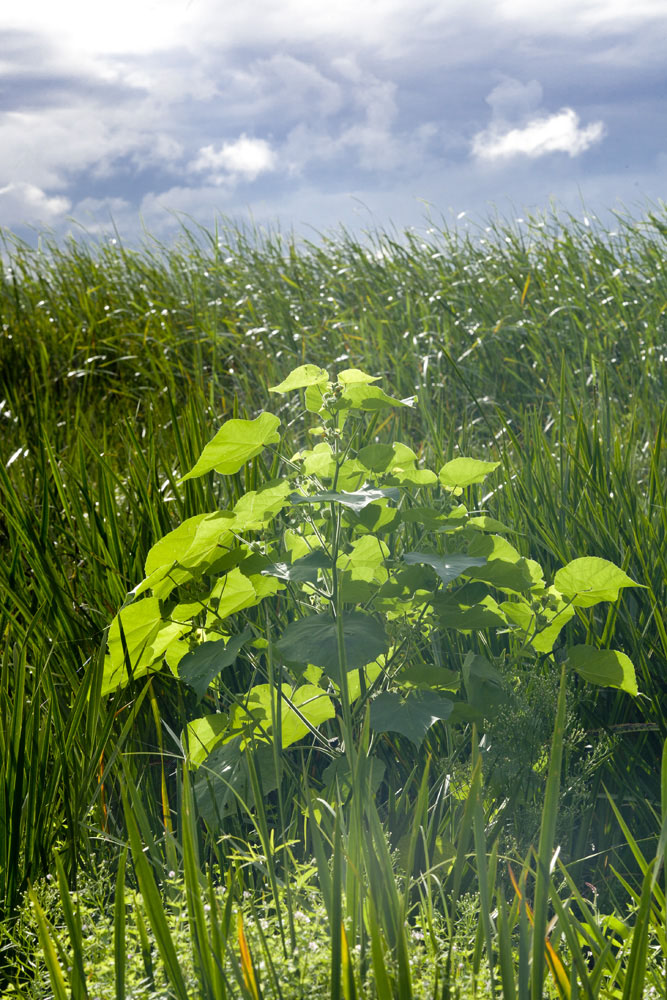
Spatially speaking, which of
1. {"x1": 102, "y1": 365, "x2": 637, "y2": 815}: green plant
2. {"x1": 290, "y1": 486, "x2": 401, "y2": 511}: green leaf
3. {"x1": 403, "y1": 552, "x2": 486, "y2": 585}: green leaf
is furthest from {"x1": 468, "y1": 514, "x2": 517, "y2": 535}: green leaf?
{"x1": 290, "y1": 486, "x2": 401, "y2": 511}: green leaf

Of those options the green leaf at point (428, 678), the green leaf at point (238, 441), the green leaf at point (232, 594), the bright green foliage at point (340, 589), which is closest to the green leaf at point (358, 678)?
the bright green foliage at point (340, 589)

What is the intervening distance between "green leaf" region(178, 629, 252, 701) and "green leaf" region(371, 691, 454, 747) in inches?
9.4

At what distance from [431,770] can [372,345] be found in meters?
3.15

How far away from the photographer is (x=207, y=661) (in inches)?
50.2

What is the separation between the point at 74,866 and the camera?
1.29 meters

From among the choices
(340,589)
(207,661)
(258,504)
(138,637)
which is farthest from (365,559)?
(138,637)

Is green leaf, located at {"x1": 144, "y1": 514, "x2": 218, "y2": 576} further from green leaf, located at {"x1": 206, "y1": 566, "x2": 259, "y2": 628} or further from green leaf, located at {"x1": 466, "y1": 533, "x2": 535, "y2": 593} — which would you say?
green leaf, located at {"x1": 466, "y1": 533, "x2": 535, "y2": 593}

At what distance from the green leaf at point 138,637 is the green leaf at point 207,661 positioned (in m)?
0.08

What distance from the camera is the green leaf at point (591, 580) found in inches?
50.8

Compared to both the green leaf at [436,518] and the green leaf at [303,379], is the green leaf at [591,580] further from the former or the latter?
the green leaf at [303,379]

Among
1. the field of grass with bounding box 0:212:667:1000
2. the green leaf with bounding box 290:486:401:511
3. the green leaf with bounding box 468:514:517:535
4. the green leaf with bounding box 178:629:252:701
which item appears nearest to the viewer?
the field of grass with bounding box 0:212:667:1000

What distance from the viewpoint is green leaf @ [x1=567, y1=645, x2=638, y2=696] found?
51.8 inches

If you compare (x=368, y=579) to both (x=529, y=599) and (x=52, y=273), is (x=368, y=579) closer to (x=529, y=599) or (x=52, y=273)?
(x=529, y=599)

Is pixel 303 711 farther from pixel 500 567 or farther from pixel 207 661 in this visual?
pixel 500 567
